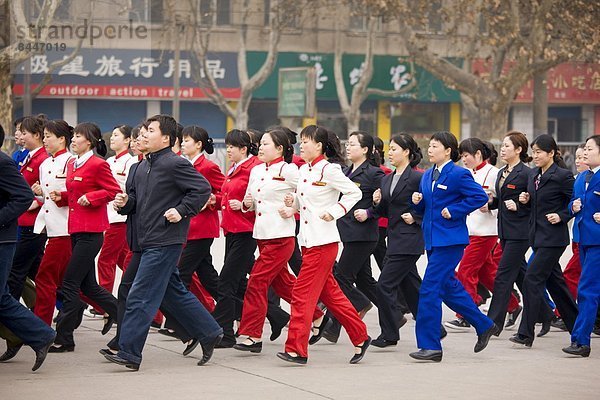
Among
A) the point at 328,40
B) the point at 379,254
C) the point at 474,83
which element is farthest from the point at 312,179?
the point at 328,40

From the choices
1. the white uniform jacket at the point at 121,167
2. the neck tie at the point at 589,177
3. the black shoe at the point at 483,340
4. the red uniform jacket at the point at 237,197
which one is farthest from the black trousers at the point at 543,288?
the white uniform jacket at the point at 121,167

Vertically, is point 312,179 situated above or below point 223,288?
above

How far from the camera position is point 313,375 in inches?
353

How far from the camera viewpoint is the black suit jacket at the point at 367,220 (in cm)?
1080

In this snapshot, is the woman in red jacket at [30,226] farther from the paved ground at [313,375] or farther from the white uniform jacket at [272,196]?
the white uniform jacket at [272,196]

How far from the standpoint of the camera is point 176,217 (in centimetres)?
888

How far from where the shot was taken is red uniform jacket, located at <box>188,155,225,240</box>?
10.5m

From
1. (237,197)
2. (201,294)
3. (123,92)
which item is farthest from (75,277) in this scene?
(123,92)

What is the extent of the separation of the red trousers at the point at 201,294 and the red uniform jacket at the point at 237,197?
2.95 feet

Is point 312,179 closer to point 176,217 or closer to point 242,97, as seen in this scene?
point 176,217

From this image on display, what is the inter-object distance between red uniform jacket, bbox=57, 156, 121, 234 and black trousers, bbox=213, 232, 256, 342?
0.99 m

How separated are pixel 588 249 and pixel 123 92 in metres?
29.1

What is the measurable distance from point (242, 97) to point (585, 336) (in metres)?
26.3

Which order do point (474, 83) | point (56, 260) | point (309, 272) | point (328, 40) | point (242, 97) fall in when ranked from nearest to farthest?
point (309, 272)
point (56, 260)
point (474, 83)
point (242, 97)
point (328, 40)
